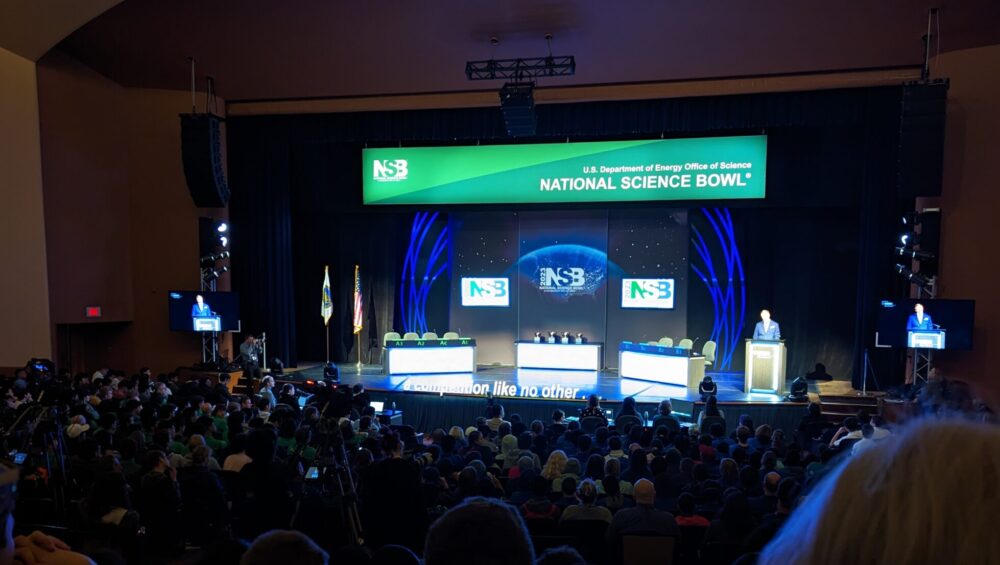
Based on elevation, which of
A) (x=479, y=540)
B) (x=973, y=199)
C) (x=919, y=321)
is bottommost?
(x=919, y=321)

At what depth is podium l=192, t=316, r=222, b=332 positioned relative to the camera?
1172cm

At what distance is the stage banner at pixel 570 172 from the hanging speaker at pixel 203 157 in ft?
9.68

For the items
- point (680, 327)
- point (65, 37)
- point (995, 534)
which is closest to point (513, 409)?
point (680, 327)

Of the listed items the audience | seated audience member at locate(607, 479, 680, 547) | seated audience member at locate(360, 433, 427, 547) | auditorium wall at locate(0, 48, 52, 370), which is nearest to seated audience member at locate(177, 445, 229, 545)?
the audience

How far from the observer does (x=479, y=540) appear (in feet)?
5.24

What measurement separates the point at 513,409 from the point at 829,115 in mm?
7476

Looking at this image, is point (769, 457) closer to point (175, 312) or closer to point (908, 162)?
point (908, 162)

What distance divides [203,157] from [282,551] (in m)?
10.2

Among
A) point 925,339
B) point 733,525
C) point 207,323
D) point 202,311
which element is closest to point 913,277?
point 925,339

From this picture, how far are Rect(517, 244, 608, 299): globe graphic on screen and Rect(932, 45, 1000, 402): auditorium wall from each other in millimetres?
6246

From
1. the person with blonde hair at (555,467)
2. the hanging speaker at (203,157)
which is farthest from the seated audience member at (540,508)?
the hanging speaker at (203,157)

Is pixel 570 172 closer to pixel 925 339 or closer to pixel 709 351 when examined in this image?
pixel 709 351

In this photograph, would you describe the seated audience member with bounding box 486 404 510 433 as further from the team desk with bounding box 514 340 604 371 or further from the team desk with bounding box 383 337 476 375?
the team desk with bounding box 514 340 604 371

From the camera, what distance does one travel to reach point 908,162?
8.51m
